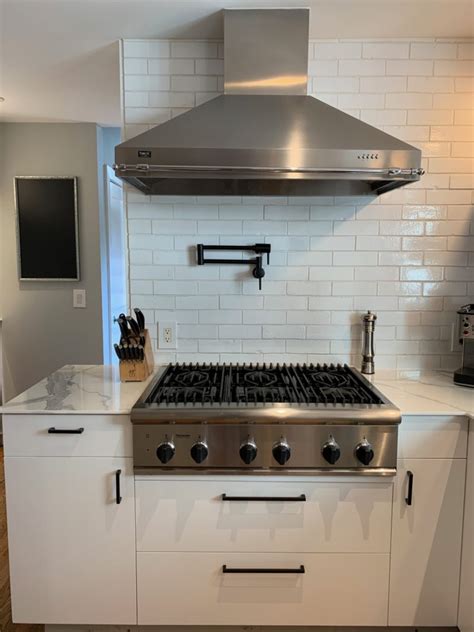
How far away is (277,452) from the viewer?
152 centimetres

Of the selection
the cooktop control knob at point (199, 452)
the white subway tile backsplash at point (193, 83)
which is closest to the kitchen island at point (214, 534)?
the cooktop control knob at point (199, 452)

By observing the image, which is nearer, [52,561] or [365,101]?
[52,561]

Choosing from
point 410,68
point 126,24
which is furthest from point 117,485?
point 410,68

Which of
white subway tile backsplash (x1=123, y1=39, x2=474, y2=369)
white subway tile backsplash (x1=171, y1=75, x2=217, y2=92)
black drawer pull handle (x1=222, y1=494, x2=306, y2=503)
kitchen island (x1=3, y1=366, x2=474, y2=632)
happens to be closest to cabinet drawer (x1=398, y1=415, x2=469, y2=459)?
kitchen island (x1=3, y1=366, x2=474, y2=632)

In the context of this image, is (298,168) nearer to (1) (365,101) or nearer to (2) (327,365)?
(1) (365,101)

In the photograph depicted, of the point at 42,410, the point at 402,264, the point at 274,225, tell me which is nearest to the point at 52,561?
the point at 42,410

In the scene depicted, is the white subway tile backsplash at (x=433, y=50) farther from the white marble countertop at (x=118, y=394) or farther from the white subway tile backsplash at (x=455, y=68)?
the white marble countertop at (x=118, y=394)

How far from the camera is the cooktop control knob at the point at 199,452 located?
59.8 inches

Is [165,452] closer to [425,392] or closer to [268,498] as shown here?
[268,498]

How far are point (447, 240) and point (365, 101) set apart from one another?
74 cm

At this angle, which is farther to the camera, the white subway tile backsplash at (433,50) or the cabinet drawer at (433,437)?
the white subway tile backsplash at (433,50)

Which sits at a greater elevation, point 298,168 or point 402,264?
point 298,168

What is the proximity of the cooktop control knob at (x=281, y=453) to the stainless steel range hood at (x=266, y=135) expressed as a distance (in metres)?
0.93

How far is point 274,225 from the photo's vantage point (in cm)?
211
